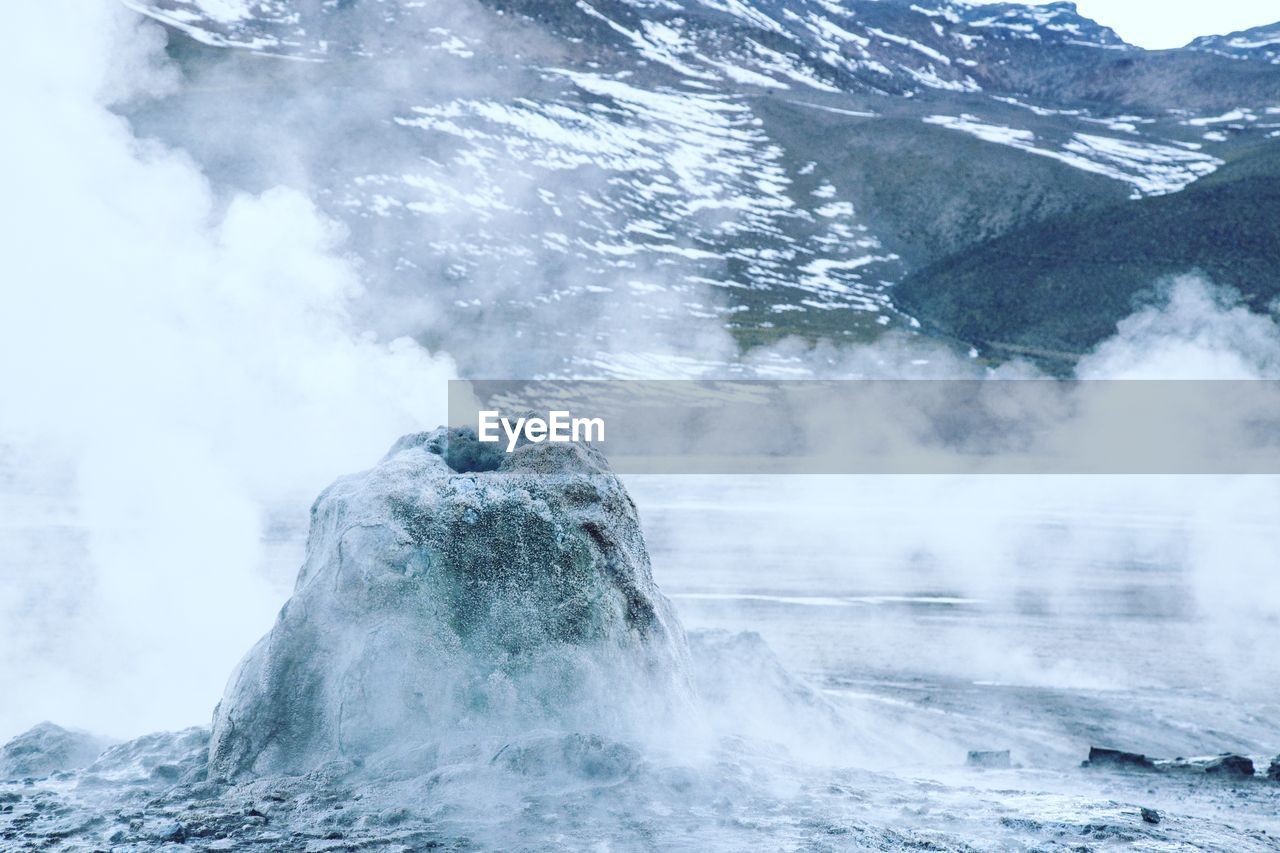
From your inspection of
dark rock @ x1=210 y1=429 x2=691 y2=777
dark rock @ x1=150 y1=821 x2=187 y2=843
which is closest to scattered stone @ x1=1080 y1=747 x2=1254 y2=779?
dark rock @ x1=210 y1=429 x2=691 y2=777

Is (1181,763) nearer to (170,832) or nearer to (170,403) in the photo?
(170,832)

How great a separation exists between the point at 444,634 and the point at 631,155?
4084 inches

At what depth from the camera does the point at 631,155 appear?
109m

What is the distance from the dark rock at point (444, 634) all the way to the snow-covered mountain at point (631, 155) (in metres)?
50.7

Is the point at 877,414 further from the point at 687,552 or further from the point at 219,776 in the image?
the point at 219,776

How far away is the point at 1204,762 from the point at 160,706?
324 inches

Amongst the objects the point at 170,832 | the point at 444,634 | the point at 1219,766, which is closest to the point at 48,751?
the point at 170,832

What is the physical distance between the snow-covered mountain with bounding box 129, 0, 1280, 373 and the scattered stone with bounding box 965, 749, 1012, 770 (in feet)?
161

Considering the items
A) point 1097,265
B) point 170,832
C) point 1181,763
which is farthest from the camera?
point 1097,265

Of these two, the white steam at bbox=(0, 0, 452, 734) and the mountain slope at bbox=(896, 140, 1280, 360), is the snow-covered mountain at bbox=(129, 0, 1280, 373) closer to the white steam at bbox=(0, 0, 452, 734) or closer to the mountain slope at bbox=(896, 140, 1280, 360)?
the mountain slope at bbox=(896, 140, 1280, 360)

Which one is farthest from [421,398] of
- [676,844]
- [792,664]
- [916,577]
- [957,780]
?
[676,844]

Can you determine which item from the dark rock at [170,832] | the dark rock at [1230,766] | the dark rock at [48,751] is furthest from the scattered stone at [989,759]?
the dark rock at [48,751]

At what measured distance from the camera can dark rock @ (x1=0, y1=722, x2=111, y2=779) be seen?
348 inches

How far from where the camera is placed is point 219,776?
7805 mm
